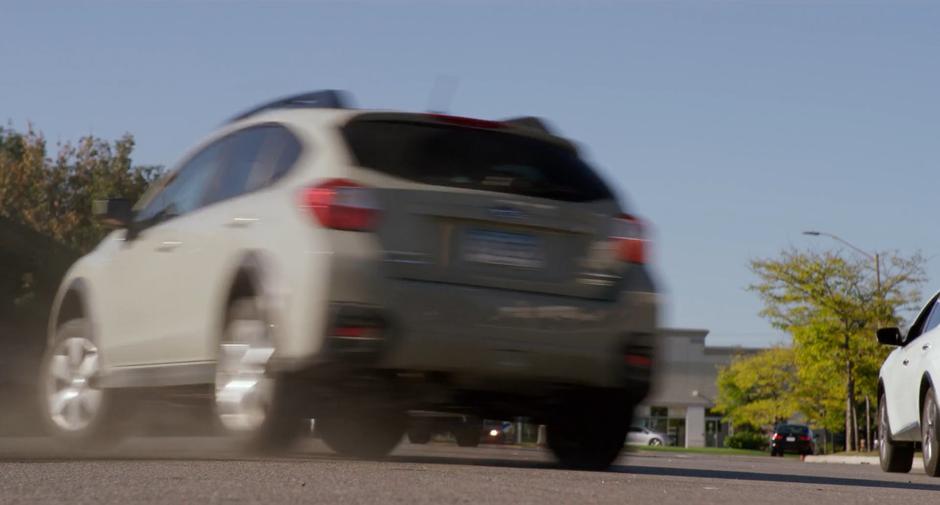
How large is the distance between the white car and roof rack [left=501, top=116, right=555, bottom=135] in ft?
13.9

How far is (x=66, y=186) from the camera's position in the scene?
6000 cm

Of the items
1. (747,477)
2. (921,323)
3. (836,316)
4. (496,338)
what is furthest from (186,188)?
(836,316)

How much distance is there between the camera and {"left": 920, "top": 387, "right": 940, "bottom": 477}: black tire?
11.8m

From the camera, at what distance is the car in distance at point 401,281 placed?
7836 mm

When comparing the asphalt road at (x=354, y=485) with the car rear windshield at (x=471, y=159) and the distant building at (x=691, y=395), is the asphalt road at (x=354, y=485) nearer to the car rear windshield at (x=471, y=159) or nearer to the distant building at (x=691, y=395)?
the car rear windshield at (x=471, y=159)

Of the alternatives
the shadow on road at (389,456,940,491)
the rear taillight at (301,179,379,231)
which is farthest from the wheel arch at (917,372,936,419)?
the rear taillight at (301,179,379,231)

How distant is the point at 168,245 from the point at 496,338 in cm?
236

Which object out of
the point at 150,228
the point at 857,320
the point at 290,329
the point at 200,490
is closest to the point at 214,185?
the point at 150,228

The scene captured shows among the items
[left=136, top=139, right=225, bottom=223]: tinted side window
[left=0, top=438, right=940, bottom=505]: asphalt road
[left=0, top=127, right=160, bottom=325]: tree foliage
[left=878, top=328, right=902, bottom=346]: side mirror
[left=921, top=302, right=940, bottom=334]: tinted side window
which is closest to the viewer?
[left=0, top=438, right=940, bottom=505]: asphalt road

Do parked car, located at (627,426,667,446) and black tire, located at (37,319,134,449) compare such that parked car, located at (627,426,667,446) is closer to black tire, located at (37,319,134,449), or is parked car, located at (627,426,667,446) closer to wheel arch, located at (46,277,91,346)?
wheel arch, located at (46,277,91,346)

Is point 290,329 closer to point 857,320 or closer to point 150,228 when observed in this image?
point 150,228

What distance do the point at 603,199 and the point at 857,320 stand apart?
46115 millimetres

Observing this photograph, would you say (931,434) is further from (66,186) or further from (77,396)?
(66,186)

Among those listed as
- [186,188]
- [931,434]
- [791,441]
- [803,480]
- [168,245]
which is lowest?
[803,480]
